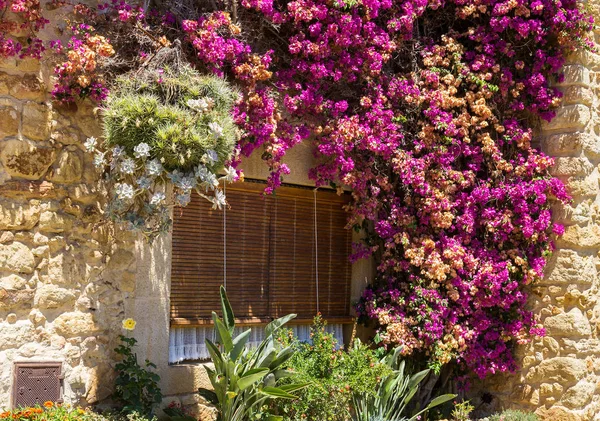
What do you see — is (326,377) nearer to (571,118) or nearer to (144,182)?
(144,182)

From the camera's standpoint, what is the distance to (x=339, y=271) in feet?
23.8

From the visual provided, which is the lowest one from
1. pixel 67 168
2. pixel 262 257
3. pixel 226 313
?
pixel 226 313

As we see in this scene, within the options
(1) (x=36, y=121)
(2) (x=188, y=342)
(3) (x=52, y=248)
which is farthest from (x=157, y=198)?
(2) (x=188, y=342)

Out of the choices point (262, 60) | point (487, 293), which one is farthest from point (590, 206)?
point (262, 60)

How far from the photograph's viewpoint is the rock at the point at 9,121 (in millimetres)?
4855

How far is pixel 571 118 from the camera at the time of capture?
7051 mm

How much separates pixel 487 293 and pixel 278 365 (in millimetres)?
2274

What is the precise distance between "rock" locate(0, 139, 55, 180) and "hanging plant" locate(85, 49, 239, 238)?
327 mm

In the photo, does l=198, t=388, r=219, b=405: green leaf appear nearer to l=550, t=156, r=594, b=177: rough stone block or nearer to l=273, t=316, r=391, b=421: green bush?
l=273, t=316, r=391, b=421: green bush

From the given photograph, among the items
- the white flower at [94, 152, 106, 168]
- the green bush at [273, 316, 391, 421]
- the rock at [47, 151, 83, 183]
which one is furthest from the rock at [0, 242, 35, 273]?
the green bush at [273, 316, 391, 421]

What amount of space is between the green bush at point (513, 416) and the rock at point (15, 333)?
13.0 feet

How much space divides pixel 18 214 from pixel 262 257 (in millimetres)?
2325

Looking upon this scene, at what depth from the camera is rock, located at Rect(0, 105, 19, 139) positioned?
191 inches

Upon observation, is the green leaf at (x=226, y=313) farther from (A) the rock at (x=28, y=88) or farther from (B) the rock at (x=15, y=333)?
(A) the rock at (x=28, y=88)
